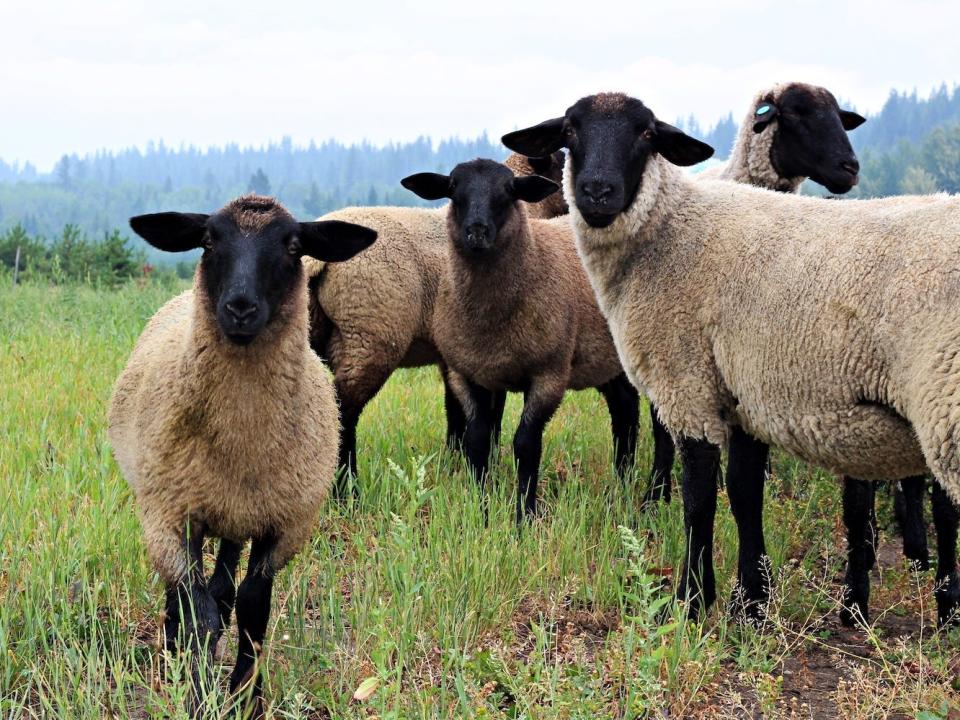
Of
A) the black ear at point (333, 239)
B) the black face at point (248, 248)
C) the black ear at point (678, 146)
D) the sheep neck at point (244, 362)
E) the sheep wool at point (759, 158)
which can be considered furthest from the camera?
the sheep wool at point (759, 158)

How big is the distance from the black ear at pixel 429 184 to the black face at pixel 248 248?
8.98 feet

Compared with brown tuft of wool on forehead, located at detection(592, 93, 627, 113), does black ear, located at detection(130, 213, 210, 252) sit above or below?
below

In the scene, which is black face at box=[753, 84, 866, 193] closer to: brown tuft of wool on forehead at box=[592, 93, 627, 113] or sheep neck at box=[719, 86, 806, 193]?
sheep neck at box=[719, 86, 806, 193]

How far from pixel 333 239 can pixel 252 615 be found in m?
1.48

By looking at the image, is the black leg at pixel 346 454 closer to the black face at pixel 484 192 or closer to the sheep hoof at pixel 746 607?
the black face at pixel 484 192

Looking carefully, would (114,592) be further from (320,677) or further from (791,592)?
(791,592)

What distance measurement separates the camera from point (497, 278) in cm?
666

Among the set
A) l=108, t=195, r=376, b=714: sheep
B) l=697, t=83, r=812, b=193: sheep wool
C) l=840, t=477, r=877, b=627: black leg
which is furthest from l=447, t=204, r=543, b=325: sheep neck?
l=108, t=195, r=376, b=714: sheep

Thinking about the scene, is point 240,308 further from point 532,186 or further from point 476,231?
point 532,186

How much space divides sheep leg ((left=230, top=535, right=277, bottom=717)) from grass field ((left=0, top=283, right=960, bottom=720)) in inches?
3.0

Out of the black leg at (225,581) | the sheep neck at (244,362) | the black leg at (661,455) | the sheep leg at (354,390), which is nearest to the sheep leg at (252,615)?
the black leg at (225,581)

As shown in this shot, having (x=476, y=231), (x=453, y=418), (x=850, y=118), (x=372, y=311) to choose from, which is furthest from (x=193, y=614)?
(x=850, y=118)

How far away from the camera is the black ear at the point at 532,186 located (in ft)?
21.9

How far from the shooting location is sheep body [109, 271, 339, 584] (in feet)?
12.7
